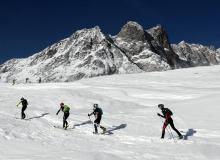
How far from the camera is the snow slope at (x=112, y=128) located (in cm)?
1708

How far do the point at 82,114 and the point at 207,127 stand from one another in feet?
31.7

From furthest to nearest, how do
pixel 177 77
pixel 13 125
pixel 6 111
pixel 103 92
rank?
pixel 177 77
pixel 103 92
pixel 6 111
pixel 13 125

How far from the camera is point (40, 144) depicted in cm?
1844

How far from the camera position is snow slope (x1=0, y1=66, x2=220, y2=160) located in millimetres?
17078

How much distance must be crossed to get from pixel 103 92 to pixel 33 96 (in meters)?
8.21

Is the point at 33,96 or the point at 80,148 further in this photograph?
the point at 33,96

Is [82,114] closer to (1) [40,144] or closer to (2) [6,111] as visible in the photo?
(2) [6,111]

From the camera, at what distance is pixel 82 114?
30.6 m

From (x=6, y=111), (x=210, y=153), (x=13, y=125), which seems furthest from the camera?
(x=6, y=111)

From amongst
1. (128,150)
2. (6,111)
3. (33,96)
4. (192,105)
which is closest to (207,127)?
(192,105)

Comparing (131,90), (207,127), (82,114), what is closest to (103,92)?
(131,90)

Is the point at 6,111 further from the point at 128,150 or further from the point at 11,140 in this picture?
the point at 128,150

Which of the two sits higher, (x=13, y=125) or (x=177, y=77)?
(x=177, y=77)

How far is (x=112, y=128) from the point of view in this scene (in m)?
25.3
